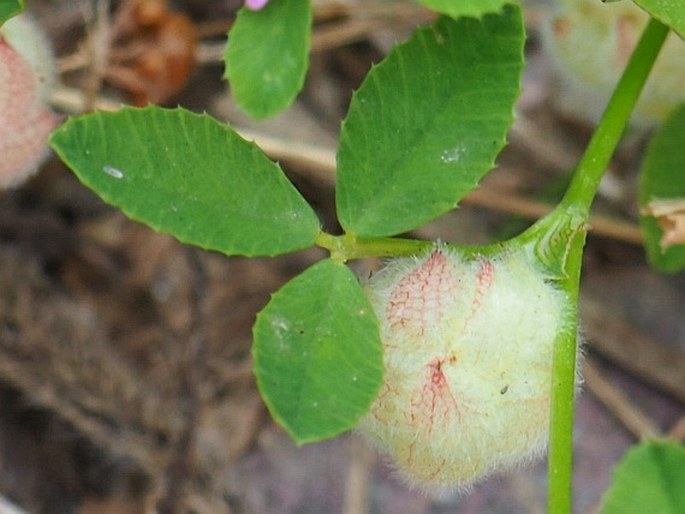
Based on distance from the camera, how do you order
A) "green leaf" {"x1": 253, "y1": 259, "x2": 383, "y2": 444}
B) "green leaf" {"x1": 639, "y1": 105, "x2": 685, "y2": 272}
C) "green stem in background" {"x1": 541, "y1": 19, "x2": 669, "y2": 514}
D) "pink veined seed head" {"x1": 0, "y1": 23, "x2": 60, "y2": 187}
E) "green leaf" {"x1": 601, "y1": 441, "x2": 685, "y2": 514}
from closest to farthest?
1. "green leaf" {"x1": 253, "y1": 259, "x2": 383, "y2": 444}
2. "green stem in background" {"x1": 541, "y1": 19, "x2": 669, "y2": 514}
3. "pink veined seed head" {"x1": 0, "y1": 23, "x2": 60, "y2": 187}
4. "green leaf" {"x1": 601, "y1": 441, "x2": 685, "y2": 514}
5. "green leaf" {"x1": 639, "y1": 105, "x2": 685, "y2": 272}

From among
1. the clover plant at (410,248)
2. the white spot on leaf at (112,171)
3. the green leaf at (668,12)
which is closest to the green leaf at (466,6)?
the clover plant at (410,248)

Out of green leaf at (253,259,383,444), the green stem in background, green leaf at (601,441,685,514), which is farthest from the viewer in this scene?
green leaf at (601,441,685,514)

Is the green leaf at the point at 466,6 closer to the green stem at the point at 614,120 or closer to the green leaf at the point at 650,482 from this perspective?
the green stem at the point at 614,120

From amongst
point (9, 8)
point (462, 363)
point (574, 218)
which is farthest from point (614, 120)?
point (9, 8)

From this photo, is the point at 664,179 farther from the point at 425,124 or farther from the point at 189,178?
the point at 189,178

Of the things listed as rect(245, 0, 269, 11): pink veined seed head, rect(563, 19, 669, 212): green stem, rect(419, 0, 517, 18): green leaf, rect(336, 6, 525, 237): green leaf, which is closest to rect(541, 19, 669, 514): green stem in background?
rect(563, 19, 669, 212): green stem

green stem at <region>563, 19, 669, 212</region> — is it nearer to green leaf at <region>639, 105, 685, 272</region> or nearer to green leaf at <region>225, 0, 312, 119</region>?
green leaf at <region>639, 105, 685, 272</region>
